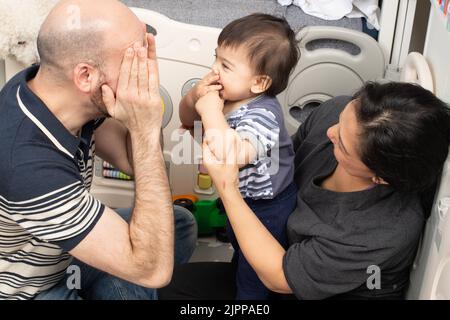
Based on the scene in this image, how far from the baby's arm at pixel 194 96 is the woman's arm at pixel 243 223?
20 centimetres

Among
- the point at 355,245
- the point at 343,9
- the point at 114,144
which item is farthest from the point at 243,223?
the point at 343,9

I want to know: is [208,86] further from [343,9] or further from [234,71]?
[343,9]

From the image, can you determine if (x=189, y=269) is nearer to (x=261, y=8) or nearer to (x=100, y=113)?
(x=100, y=113)

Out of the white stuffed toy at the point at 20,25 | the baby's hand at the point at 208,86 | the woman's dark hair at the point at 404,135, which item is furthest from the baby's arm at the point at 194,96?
the white stuffed toy at the point at 20,25

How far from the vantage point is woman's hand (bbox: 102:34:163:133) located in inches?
49.1

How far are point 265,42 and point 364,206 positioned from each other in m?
0.46

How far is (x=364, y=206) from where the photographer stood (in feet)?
4.07

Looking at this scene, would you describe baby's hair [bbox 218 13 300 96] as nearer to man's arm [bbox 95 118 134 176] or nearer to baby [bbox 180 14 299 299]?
baby [bbox 180 14 299 299]

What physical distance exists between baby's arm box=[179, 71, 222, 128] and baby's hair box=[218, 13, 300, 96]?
9 cm

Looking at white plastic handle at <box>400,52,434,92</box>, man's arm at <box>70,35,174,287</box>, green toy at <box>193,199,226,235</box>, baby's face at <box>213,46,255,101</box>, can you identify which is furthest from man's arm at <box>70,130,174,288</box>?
green toy at <box>193,199,226,235</box>

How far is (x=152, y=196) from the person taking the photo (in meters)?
1.27

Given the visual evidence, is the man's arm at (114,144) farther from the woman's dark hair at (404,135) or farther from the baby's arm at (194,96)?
the woman's dark hair at (404,135)

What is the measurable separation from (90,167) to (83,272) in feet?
1.02

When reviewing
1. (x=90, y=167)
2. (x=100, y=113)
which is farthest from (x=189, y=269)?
(x=100, y=113)
